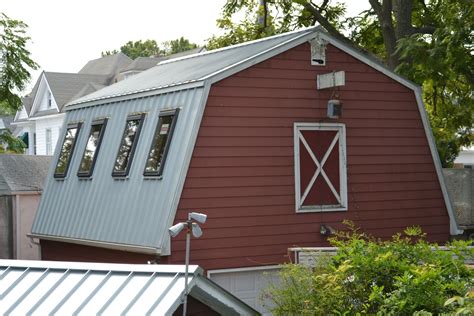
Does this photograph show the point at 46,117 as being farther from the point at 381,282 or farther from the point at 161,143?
the point at 381,282

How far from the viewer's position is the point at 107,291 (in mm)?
8344

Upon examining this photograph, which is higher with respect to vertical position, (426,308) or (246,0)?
(246,0)

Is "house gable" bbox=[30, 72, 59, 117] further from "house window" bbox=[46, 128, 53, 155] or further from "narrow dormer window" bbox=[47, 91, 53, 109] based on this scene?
"house window" bbox=[46, 128, 53, 155]

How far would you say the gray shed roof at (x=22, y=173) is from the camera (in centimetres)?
2088

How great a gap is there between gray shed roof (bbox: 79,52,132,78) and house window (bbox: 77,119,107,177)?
3716cm

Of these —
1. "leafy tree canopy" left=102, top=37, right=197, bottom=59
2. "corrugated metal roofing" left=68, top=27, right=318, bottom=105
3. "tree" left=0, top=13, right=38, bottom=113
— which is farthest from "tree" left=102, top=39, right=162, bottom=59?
"corrugated metal roofing" left=68, top=27, right=318, bottom=105

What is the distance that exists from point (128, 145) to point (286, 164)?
9.27 ft

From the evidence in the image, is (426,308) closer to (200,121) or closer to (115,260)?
(200,121)

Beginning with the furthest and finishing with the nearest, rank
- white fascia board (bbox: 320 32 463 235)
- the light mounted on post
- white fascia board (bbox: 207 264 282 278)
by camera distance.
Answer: white fascia board (bbox: 320 32 463 235), white fascia board (bbox: 207 264 282 278), the light mounted on post

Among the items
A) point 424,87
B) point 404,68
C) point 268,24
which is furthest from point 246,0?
point 404,68

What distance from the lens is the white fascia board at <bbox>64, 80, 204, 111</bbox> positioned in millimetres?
14859

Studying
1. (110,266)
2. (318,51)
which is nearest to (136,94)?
(318,51)

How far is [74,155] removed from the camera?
18.3 meters

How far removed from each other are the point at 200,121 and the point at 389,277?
5.49 m
